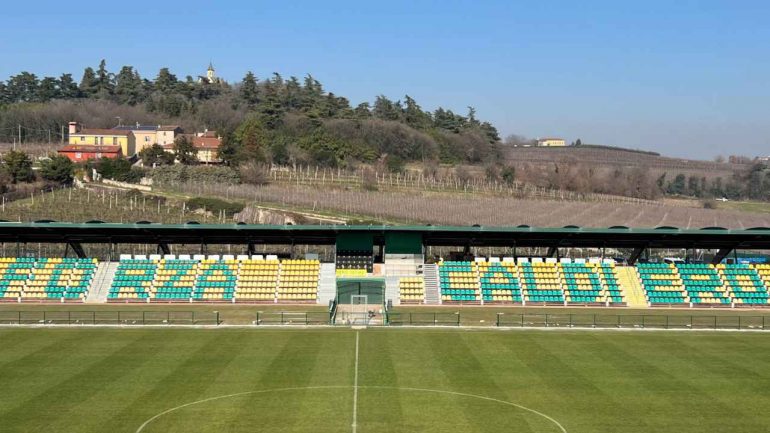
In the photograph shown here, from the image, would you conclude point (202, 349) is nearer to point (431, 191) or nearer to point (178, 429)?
point (178, 429)

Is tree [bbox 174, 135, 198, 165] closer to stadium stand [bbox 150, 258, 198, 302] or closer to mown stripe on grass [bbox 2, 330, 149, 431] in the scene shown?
stadium stand [bbox 150, 258, 198, 302]

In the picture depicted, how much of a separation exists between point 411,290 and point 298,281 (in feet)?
29.5

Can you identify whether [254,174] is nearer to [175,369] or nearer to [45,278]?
[45,278]

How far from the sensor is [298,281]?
77.1 metres

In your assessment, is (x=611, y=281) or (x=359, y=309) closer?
(x=359, y=309)

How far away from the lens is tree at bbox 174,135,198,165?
164625mm

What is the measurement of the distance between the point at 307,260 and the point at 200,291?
9.51m

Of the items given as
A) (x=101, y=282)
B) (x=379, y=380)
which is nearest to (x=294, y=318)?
(x=101, y=282)

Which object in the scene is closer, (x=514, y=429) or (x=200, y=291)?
(x=514, y=429)

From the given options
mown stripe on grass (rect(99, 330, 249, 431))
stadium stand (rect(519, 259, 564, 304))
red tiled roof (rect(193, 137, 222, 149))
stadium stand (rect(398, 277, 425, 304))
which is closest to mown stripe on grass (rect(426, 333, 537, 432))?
mown stripe on grass (rect(99, 330, 249, 431))

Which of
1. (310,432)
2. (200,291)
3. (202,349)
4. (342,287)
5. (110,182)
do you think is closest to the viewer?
(310,432)

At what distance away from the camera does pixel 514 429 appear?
116 ft

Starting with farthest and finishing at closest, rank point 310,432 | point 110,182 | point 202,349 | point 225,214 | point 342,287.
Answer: point 110,182 → point 225,214 → point 342,287 → point 202,349 → point 310,432

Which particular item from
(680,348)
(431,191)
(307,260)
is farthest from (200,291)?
(431,191)
